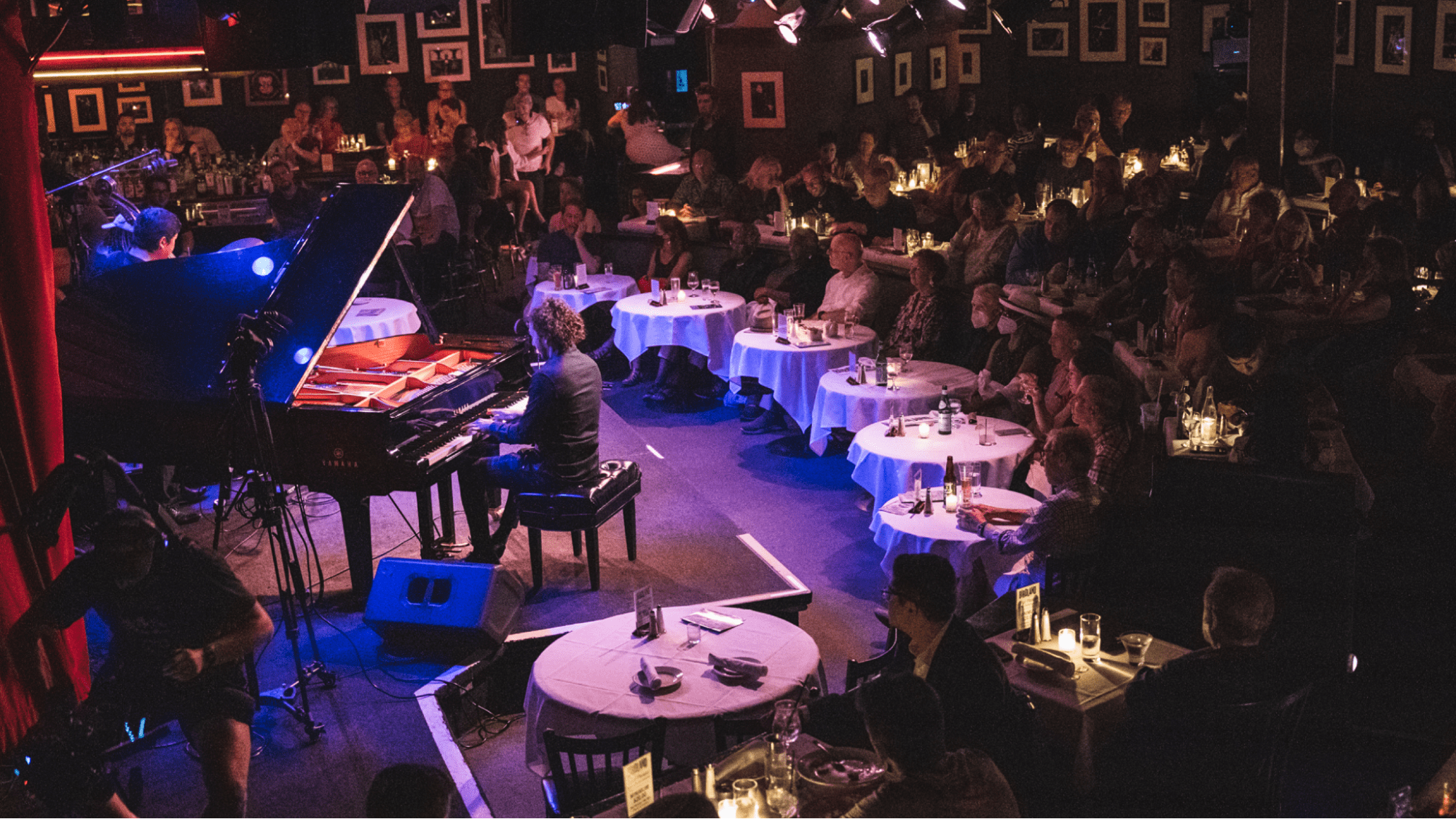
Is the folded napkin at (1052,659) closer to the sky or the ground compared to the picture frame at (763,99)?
closer to the ground

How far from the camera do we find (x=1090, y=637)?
4.48m

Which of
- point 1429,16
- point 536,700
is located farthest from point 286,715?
point 1429,16

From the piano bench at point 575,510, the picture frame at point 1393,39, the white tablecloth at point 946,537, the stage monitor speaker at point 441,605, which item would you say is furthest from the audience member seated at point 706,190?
the picture frame at point 1393,39

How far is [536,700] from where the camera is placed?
15.1ft

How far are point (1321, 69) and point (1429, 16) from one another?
68.3 inches

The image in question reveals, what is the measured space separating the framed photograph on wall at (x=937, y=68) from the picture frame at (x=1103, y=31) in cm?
203

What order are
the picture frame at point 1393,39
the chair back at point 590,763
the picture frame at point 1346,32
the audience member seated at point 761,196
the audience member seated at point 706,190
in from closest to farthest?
the chair back at point 590,763 → the audience member seated at point 761,196 → the audience member seated at point 706,190 → the picture frame at point 1393,39 → the picture frame at point 1346,32

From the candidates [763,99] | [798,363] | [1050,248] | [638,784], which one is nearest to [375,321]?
[798,363]

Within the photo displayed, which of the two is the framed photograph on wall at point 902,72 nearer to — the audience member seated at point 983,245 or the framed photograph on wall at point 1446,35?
the framed photograph on wall at point 1446,35

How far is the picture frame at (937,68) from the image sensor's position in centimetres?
1695

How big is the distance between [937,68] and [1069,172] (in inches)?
250

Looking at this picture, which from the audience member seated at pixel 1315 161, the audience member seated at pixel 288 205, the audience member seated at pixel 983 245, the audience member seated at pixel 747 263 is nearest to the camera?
the audience member seated at pixel 983 245

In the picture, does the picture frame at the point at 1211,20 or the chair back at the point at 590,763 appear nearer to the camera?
the chair back at the point at 590,763

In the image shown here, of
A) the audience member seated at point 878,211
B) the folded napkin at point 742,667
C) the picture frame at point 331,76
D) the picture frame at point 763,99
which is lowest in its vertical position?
the folded napkin at point 742,667
